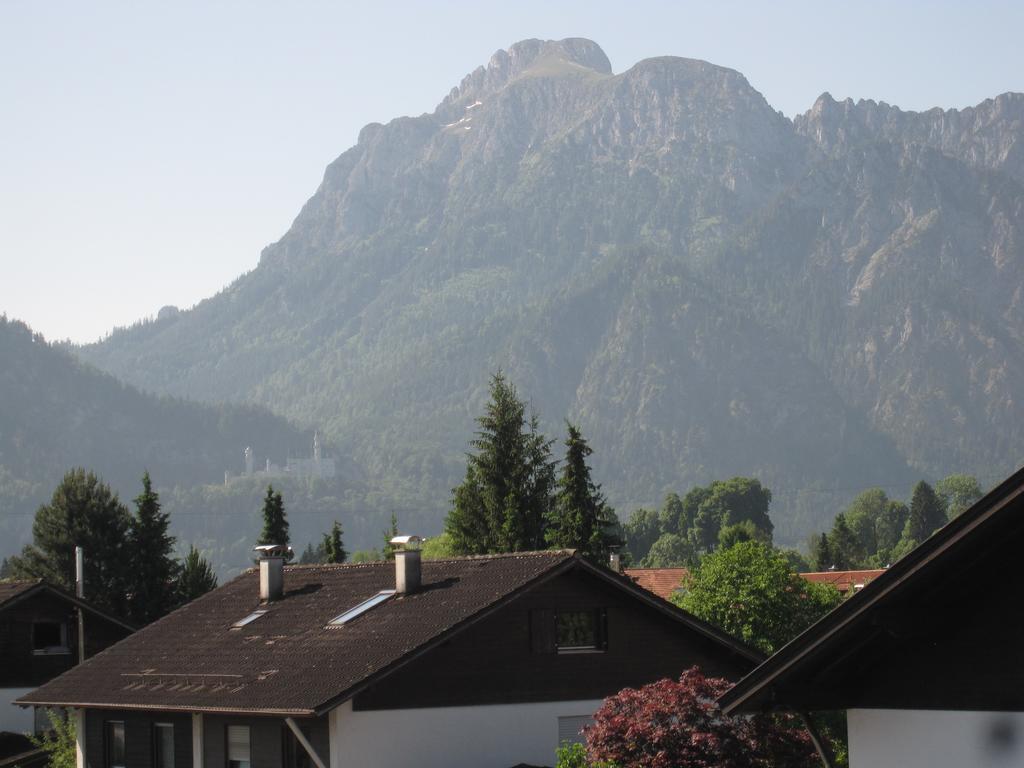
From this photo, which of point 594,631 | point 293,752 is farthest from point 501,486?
point 293,752

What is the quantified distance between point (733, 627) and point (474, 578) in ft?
44.7

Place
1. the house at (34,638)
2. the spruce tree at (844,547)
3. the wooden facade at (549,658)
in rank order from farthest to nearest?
the spruce tree at (844,547)
the house at (34,638)
the wooden facade at (549,658)

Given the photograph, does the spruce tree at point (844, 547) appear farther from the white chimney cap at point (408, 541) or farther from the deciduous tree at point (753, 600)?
the white chimney cap at point (408, 541)

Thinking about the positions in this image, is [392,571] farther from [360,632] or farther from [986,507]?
[986,507]

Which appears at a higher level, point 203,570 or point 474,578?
point 203,570

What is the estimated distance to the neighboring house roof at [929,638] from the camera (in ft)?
34.8

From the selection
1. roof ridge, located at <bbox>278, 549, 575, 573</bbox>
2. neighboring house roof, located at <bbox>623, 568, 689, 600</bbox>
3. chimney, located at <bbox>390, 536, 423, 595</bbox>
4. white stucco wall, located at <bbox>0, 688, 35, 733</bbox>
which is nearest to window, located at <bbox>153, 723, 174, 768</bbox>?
roof ridge, located at <bbox>278, 549, 575, 573</bbox>

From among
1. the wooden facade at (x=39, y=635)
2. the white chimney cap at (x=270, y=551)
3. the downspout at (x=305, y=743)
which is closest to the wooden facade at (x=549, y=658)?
the downspout at (x=305, y=743)

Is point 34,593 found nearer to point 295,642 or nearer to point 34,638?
point 34,638

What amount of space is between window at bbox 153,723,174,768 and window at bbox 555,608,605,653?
7532 millimetres

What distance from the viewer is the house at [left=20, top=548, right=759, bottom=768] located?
1116 inches

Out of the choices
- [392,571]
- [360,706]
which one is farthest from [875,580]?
[392,571]

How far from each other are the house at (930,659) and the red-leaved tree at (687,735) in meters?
9.78

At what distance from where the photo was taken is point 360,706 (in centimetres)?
2803
